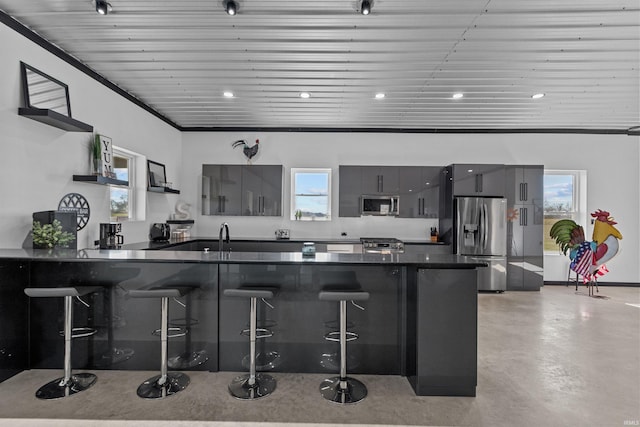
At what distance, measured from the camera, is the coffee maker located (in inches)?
140

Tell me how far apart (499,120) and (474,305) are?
4.20 m

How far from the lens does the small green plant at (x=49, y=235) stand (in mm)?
2756

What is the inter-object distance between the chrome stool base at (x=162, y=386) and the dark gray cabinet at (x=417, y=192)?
4.34 metres

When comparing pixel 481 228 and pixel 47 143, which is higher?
pixel 47 143

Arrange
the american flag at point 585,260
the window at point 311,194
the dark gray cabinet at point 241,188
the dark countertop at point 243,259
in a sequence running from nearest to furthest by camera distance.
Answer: the dark countertop at point 243,259 < the american flag at point 585,260 < the dark gray cabinet at point 241,188 < the window at point 311,194

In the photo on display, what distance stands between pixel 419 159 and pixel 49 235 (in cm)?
555

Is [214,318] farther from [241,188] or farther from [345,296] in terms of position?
[241,188]

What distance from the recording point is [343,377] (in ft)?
8.04

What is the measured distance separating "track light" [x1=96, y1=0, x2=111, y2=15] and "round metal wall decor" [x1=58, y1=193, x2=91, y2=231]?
72.9 inches

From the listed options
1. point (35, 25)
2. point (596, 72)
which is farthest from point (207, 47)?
point (596, 72)

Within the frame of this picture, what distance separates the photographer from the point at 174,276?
2688mm

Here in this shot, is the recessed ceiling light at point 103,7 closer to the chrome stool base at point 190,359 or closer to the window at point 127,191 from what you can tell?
the window at point 127,191

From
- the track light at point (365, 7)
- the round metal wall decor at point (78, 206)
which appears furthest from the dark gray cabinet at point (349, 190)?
the round metal wall decor at point (78, 206)

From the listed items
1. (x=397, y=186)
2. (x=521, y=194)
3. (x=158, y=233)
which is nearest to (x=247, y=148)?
(x=158, y=233)
